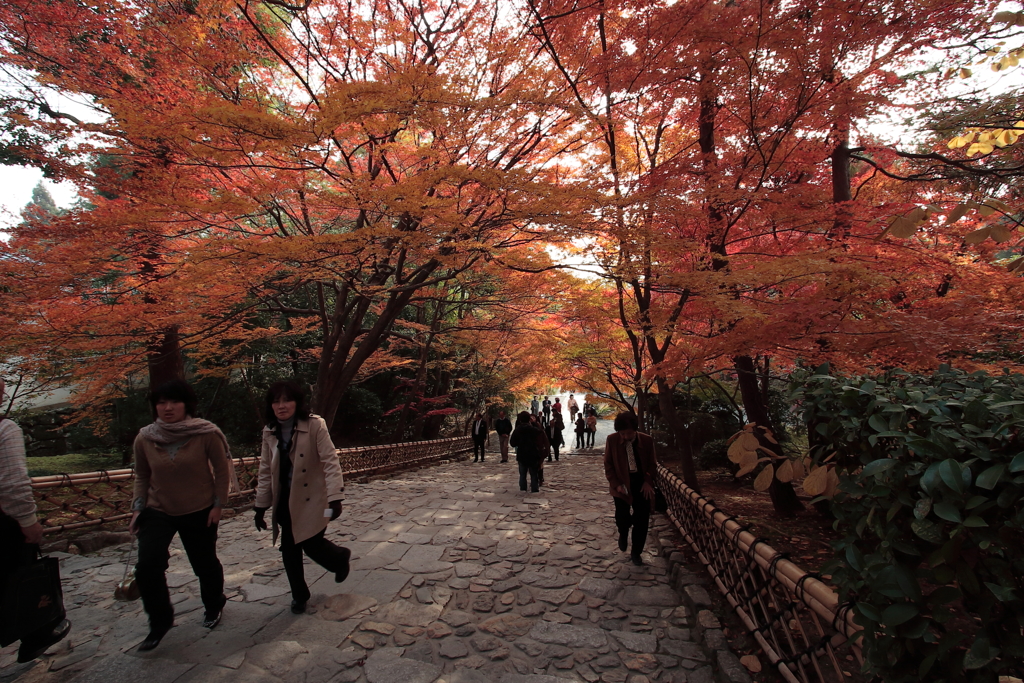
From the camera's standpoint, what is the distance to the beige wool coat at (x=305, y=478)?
3.09 metres

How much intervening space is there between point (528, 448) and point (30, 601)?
6.09 meters

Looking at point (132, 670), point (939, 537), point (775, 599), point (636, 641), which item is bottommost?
point (636, 641)

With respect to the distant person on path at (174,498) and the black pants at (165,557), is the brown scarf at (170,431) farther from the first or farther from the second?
the black pants at (165,557)

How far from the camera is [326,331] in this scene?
9.76 meters

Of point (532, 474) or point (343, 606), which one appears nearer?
point (343, 606)

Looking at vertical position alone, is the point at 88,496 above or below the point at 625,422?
below

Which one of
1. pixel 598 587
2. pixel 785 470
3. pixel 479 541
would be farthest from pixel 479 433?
pixel 785 470

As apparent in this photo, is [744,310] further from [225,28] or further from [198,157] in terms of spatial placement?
[225,28]

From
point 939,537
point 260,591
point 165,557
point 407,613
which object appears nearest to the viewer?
point 939,537

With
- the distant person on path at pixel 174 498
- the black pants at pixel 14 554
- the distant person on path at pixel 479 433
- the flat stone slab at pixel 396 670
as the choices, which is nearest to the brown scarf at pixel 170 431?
the distant person on path at pixel 174 498

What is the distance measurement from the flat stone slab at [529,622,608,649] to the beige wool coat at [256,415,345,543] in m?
1.71

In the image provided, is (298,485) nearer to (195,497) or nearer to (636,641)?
(195,497)

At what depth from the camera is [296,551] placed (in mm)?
3123

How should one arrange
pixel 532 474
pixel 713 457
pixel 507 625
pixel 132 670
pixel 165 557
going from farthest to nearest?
pixel 713 457 → pixel 532 474 → pixel 507 625 → pixel 165 557 → pixel 132 670
